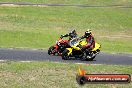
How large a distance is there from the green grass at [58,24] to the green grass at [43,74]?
41.4 ft

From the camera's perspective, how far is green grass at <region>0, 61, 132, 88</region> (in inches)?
728

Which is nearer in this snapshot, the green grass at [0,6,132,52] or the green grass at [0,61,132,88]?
the green grass at [0,61,132,88]

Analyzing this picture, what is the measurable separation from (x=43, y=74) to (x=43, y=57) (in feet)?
22.0

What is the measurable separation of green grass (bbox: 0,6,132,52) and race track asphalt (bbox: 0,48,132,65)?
5293mm

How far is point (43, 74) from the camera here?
20.0 metres

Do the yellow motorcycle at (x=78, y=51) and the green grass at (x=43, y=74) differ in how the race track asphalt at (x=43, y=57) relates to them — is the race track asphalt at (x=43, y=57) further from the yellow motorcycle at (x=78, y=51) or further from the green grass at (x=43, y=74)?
the green grass at (x=43, y=74)

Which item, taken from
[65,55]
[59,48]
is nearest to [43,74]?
[65,55]

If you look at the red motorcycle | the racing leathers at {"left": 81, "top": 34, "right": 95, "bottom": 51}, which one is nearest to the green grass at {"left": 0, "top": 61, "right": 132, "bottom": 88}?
the racing leathers at {"left": 81, "top": 34, "right": 95, "bottom": 51}

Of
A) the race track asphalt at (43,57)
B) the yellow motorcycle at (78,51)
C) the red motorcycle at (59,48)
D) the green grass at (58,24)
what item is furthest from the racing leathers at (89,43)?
the green grass at (58,24)

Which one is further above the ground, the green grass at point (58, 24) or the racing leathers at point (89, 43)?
the racing leathers at point (89, 43)

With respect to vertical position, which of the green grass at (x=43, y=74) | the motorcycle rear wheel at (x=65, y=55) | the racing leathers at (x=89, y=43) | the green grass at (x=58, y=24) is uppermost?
the racing leathers at (x=89, y=43)

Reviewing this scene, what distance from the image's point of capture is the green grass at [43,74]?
60.6 ft

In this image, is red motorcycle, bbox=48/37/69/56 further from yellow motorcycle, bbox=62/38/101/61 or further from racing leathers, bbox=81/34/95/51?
racing leathers, bbox=81/34/95/51

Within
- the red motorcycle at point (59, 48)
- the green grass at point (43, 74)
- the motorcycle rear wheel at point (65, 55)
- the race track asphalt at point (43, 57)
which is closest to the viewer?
the green grass at point (43, 74)
